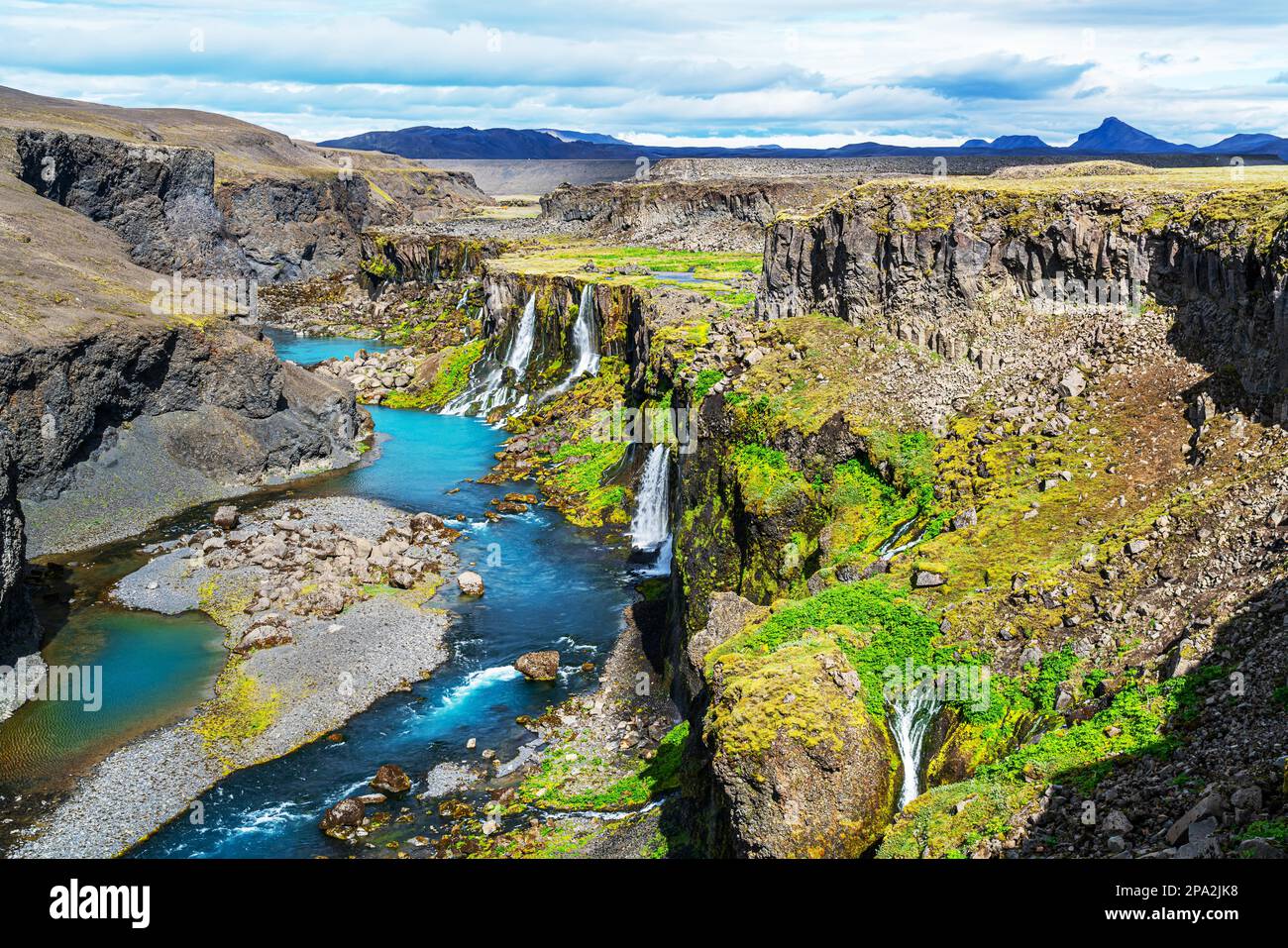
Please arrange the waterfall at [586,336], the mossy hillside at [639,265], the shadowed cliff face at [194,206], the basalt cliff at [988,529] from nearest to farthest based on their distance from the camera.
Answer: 1. the basalt cliff at [988,529]
2. the mossy hillside at [639,265]
3. the waterfall at [586,336]
4. the shadowed cliff face at [194,206]

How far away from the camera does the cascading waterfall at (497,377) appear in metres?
95.7

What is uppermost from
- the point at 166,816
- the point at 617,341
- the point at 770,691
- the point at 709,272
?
the point at 709,272

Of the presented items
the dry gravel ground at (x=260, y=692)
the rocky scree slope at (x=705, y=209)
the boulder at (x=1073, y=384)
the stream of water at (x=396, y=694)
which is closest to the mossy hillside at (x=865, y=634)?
the boulder at (x=1073, y=384)

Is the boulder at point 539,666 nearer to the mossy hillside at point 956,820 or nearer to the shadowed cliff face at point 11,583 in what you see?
the shadowed cliff face at point 11,583

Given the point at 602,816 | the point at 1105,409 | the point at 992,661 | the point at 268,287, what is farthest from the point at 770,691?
the point at 268,287

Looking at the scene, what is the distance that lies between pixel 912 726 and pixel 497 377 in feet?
257

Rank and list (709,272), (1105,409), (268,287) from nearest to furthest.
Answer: (1105,409), (709,272), (268,287)

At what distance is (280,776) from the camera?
122ft

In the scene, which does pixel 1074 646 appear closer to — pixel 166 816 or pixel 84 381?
pixel 166 816

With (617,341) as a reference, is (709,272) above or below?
above

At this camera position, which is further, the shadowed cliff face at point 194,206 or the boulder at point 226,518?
the shadowed cliff face at point 194,206

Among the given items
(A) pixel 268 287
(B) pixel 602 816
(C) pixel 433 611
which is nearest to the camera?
(B) pixel 602 816

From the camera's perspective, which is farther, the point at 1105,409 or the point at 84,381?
the point at 84,381

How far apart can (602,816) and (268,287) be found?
146 meters
